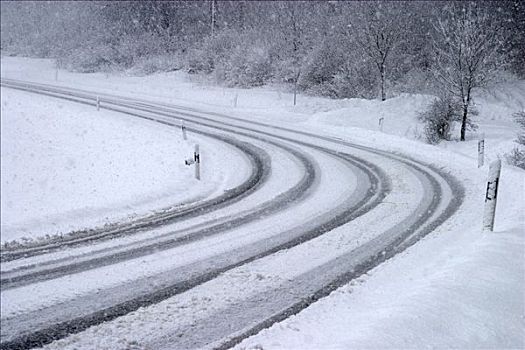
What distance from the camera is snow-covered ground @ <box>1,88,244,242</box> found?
8898 mm

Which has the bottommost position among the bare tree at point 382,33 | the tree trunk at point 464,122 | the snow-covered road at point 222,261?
the snow-covered road at point 222,261

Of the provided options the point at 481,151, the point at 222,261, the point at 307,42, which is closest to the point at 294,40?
the point at 307,42

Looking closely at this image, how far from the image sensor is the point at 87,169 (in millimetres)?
16672

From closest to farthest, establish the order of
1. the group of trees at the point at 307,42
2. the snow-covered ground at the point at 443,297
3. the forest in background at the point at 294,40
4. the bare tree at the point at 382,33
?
1. the snow-covered ground at the point at 443,297
2. the group of trees at the point at 307,42
3. the forest in background at the point at 294,40
4. the bare tree at the point at 382,33

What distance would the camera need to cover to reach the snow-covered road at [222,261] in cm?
445

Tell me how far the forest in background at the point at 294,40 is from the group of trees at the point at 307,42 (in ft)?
0.27

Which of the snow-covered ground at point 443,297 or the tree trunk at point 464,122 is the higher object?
the tree trunk at point 464,122

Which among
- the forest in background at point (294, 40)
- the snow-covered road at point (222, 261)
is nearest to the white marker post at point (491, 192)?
the snow-covered road at point (222, 261)

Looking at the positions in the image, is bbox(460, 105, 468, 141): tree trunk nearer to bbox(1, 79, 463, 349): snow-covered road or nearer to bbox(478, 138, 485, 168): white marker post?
bbox(478, 138, 485, 168): white marker post

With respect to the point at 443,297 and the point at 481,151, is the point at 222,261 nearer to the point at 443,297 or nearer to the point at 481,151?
the point at 443,297

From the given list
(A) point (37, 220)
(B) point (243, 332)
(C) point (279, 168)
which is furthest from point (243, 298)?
(C) point (279, 168)

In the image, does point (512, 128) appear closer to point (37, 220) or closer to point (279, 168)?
point (279, 168)

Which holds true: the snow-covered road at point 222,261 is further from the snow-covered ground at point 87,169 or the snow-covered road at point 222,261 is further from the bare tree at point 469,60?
the bare tree at point 469,60

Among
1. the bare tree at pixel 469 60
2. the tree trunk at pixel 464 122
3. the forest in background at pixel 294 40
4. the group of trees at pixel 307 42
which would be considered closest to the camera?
the bare tree at pixel 469 60
